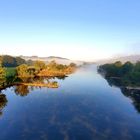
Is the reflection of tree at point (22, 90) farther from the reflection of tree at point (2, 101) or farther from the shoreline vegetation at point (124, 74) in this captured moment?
the shoreline vegetation at point (124, 74)

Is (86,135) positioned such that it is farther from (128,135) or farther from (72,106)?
(72,106)

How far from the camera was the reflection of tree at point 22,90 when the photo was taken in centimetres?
8164

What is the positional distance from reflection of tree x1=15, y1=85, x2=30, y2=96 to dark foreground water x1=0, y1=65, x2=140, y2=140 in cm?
115

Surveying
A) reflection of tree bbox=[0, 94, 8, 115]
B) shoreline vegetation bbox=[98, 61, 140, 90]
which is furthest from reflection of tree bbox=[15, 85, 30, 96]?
shoreline vegetation bbox=[98, 61, 140, 90]

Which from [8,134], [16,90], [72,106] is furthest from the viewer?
[16,90]

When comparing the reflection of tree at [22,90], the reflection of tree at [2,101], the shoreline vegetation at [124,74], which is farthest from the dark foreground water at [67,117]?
the shoreline vegetation at [124,74]

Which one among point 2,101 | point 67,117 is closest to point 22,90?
point 2,101

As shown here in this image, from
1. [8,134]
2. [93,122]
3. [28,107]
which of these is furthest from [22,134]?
[28,107]

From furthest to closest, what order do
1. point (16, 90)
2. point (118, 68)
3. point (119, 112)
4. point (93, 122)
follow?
1. point (118, 68)
2. point (16, 90)
3. point (119, 112)
4. point (93, 122)

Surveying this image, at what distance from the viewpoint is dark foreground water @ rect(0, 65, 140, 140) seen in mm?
42625

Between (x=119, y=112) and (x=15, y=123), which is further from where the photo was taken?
(x=119, y=112)

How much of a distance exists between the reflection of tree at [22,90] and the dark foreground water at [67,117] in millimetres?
1151

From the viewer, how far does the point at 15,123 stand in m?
48.3

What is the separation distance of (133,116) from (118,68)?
11458 cm
